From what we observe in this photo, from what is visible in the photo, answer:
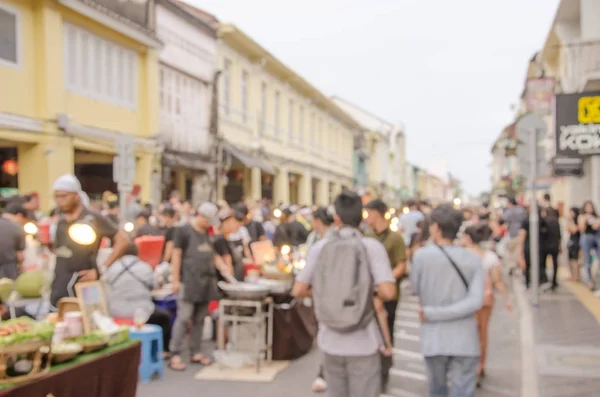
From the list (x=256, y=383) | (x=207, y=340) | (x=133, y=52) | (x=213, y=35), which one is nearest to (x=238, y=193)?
(x=213, y=35)

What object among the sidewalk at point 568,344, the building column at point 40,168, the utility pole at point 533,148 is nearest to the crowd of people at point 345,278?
the sidewalk at point 568,344

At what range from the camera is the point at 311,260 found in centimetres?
478

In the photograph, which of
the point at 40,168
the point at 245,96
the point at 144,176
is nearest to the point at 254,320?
the point at 40,168

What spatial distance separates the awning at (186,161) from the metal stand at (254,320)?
11.6 m

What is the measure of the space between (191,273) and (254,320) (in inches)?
36.3

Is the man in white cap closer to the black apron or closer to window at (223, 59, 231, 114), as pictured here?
the black apron

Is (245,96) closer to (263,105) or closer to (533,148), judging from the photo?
(263,105)

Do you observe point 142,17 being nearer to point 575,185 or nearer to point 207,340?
point 207,340

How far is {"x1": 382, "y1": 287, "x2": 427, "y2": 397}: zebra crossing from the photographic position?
7707mm

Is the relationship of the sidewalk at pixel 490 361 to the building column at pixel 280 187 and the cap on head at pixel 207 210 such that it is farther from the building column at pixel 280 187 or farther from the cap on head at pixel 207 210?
the building column at pixel 280 187

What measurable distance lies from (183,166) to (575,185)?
1311 centimetres

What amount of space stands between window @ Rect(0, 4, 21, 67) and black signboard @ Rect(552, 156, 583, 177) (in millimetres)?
14165

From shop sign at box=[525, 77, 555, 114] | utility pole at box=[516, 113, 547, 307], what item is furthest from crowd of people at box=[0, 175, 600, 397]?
shop sign at box=[525, 77, 555, 114]

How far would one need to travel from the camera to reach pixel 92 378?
5.08 m
